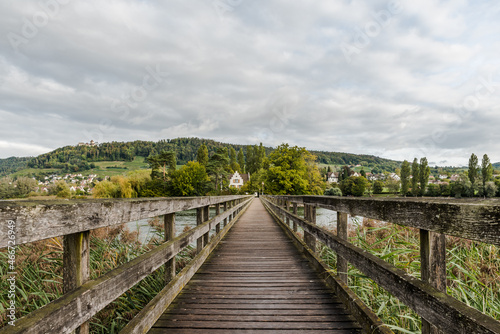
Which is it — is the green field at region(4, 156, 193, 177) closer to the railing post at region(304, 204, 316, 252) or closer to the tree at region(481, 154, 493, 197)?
the tree at region(481, 154, 493, 197)

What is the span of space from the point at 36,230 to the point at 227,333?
1727mm

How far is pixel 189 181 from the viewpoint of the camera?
48719 mm

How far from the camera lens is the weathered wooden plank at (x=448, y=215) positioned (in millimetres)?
1036

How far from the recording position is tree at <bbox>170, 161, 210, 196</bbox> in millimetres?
48156

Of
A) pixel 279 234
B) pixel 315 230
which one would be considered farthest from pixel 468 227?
pixel 279 234

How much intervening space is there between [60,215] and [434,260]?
6.25 ft

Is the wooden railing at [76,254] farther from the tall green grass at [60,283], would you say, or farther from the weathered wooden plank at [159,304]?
the tall green grass at [60,283]

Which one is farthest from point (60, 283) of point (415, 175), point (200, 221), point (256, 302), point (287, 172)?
point (415, 175)

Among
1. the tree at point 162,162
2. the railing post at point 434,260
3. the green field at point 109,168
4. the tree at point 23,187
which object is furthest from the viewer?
the green field at point 109,168

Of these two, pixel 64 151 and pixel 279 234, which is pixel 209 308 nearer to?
pixel 279 234

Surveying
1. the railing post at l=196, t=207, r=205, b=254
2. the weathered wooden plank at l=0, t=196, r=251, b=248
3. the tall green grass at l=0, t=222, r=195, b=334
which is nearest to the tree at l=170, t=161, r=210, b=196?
the tall green grass at l=0, t=222, r=195, b=334

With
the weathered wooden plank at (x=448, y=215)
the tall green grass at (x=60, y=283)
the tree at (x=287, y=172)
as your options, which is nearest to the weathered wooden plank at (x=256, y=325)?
the tall green grass at (x=60, y=283)

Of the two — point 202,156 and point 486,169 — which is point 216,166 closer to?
point 202,156

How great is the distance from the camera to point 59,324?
3.73 feet
